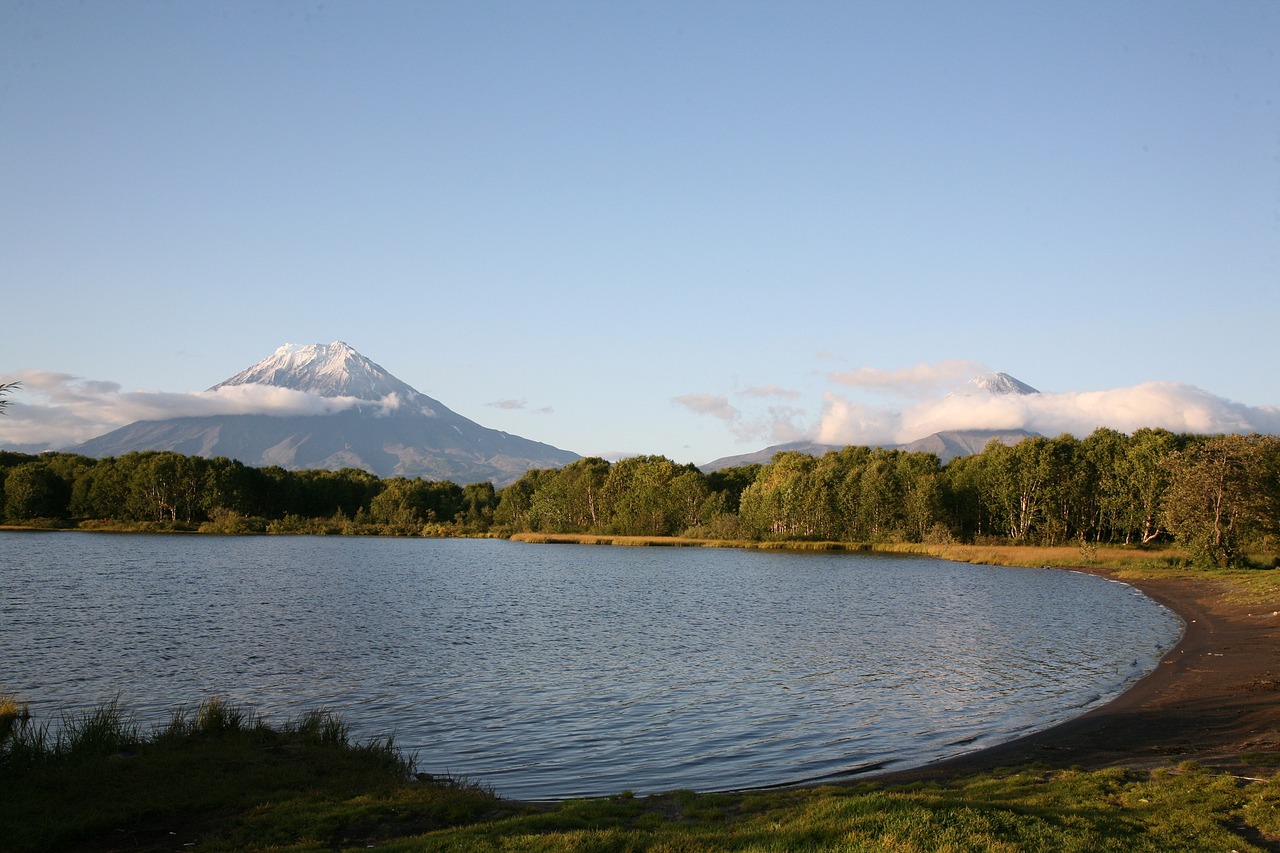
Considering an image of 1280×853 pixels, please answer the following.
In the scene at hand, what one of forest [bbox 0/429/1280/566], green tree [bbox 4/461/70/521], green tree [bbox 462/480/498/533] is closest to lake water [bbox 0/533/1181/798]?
forest [bbox 0/429/1280/566]

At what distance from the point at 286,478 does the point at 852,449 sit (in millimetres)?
108599

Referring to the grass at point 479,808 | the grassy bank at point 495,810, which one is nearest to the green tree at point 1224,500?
the grass at point 479,808

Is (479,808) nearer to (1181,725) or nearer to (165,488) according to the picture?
(1181,725)

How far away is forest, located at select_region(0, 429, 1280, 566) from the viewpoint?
71.8 metres

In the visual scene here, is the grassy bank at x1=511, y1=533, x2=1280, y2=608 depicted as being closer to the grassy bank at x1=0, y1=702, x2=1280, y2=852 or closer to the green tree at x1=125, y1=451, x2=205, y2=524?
the grassy bank at x1=0, y1=702, x2=1280, y2=852

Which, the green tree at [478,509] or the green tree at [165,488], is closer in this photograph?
the green tree at [165,488]

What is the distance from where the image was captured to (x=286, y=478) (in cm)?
17288

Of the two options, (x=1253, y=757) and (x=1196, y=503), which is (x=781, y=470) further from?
(x=1253, y=757)

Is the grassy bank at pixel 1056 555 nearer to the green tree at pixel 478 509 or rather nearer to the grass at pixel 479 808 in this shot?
the green tree at pixel 478 509

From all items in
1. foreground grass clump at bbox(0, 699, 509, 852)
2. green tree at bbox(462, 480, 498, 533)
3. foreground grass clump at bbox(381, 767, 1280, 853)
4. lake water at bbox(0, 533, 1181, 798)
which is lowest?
lake water at bbox(0, 533, 1181, 798)

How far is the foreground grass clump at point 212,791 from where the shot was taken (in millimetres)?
12617

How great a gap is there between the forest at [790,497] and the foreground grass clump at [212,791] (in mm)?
70424

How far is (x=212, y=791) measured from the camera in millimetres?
14523

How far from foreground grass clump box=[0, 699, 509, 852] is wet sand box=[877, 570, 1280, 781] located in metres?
9.44
